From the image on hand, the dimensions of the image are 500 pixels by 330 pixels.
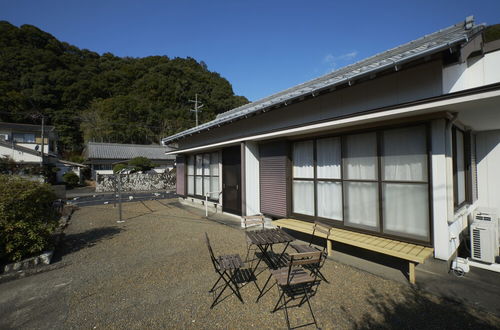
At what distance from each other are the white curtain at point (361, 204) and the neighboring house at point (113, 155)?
27.2 metres

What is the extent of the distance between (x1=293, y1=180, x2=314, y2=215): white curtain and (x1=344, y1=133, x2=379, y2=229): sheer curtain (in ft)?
3.03

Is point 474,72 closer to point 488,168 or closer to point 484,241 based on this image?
point 488,168

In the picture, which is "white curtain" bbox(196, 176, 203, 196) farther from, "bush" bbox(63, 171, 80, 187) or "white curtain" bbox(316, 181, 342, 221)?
"bush" bbox(63, 171, 80, 187)

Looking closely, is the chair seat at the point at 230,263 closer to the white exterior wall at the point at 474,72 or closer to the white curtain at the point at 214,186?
the white exterior wall at the point at 474,72

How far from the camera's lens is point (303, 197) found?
5.54 meters

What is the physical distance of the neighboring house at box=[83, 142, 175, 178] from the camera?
27.5 meters

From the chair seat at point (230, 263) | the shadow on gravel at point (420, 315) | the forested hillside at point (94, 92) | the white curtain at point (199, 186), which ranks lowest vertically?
the shadow on gravel at point (420, 315)

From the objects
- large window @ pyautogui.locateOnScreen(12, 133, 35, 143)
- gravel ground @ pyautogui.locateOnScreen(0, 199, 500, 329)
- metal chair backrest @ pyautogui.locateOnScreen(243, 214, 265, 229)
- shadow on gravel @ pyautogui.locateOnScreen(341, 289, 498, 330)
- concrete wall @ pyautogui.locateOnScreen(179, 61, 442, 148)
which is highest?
large window @ pyautogui.locateOnScreen(12, 133, 35, 143)

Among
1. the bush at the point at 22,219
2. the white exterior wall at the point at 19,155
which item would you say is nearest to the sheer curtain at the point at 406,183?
the bush at the point at 22,219

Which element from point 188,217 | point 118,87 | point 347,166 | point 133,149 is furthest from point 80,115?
point 347,166

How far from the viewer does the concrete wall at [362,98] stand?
11.1 ft

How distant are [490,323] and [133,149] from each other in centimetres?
3658

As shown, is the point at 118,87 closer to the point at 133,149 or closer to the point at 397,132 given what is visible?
the point at 133,149

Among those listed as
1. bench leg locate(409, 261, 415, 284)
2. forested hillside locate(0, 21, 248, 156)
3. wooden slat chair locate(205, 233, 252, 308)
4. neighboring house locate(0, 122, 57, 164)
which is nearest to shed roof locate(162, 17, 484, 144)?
bench leg locate(409, 261, 415, 284)
